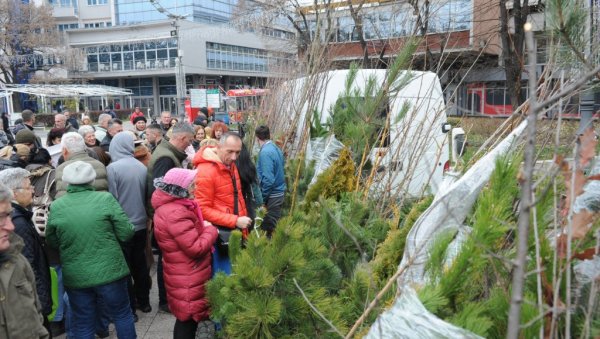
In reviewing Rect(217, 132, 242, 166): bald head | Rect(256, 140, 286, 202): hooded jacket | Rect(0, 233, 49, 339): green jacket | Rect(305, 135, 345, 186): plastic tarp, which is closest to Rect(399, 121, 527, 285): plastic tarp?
Rect(0, 233, 49, 339): green jacket

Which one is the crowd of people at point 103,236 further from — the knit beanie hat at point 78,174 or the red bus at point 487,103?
the red bus at point 487,103

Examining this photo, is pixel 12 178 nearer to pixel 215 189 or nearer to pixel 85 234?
pixel 85 234

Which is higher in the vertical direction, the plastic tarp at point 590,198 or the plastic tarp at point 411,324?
the plastic tarp at point 590,198

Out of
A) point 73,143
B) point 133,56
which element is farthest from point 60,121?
point 133,56

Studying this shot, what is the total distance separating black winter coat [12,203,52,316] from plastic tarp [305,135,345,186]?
2048 mm

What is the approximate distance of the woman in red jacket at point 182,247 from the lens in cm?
304

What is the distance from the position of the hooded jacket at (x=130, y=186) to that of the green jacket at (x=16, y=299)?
173 centimetres

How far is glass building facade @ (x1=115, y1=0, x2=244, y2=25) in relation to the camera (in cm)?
4872

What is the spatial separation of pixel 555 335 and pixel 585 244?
26 cm

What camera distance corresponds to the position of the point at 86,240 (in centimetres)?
317

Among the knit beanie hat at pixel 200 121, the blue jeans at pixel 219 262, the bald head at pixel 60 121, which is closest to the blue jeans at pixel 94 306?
the blue jeans at pixel 219 262

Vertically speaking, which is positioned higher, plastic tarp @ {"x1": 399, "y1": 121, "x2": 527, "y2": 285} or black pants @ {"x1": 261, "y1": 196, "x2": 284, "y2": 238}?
plastic tarp @ {"x1": 399, "y1": 121, "x2": 527, "y2": 285}

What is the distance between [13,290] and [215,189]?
1.54m

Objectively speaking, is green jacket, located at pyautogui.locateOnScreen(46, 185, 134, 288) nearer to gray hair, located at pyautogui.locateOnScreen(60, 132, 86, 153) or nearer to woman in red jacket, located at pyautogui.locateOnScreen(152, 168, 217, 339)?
woman in red jacket, located at pyautogui.locateOnScreen(152, 168, 217, 339)
